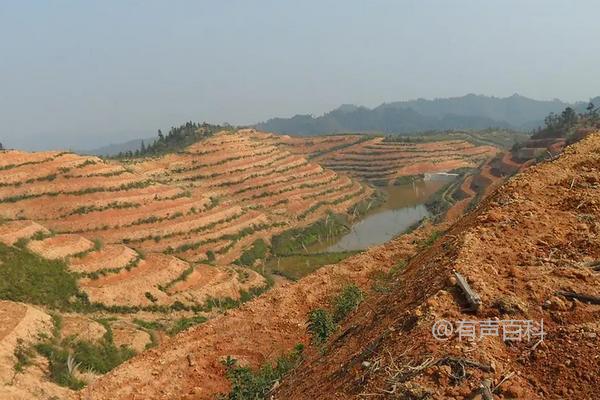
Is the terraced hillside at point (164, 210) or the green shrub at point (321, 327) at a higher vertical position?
the green shrub at point (321, 327)

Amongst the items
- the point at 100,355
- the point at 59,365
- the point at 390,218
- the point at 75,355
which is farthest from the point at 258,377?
the point at 390,218

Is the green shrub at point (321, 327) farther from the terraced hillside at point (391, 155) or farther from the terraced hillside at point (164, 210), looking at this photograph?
the terraced hillside at point (391, 155)

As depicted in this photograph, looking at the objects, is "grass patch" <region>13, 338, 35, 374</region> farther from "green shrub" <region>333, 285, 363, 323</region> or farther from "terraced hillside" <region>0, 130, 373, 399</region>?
"green shrub" <region>333, 285, 363, 323</region>

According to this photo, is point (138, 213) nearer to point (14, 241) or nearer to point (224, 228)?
point (224, 228)

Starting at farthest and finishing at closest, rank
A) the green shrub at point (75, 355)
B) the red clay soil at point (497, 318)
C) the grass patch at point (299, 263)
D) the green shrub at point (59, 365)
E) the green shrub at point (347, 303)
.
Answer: the grass patch at point (299, 263) → the green shrub at point (75, 355) → the green shrub at point (59, 365) → the green shrub at point (347, 303) → the red clay soil at point (497, 318)

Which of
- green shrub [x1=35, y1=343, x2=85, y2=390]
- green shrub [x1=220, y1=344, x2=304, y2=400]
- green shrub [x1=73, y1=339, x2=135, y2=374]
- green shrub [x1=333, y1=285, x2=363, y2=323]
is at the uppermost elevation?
green shrub [x1=333, y1=285, x2=363, y2=323]

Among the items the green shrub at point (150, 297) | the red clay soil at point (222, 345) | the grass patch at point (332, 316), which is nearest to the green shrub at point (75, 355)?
the red clay soil at point (222, 345)

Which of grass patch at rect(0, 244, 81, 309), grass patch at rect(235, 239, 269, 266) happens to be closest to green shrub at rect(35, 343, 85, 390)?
grass patch at rect(0, 244, 81, 309)

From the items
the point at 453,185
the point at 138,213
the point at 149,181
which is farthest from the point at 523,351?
the point at 453,185
